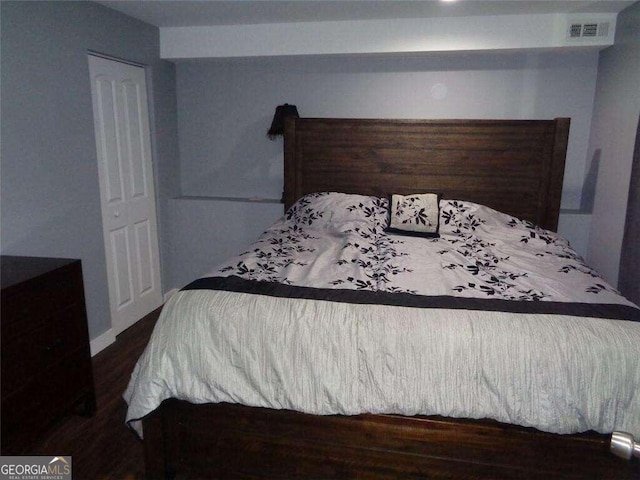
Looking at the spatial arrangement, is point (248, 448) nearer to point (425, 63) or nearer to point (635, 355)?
point (635, 355)

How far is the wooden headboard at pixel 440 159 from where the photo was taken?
10.7 feet

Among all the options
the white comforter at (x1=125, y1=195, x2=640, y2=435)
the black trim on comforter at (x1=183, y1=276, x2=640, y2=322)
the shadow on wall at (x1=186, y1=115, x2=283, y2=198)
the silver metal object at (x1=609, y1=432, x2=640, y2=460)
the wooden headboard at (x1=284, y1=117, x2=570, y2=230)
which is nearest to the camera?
the silver metal object at (x1=609, y1=432, x2=640, y2=460)

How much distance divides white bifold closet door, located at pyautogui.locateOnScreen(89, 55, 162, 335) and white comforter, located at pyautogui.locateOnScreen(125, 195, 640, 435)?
1567 mm

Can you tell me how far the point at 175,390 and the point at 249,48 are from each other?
2.66m

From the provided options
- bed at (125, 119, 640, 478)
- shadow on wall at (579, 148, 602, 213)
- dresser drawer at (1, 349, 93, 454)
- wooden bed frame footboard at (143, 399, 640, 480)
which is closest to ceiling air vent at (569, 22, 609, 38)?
shadow on wall at (579, 148, 602, 213)

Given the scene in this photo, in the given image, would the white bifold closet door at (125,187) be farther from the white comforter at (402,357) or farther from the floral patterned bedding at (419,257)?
the white comforter at (402,357)

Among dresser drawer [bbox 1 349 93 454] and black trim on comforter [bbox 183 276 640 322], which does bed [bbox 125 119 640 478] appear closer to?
black trim on comforter [bbox 183 276 640 322]

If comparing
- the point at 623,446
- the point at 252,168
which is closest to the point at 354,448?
the point at 623,446

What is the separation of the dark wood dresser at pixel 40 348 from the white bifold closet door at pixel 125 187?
36.9 inches

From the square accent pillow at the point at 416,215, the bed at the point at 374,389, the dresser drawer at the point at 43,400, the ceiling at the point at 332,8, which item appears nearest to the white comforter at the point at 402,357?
the bed at the point at 374,389

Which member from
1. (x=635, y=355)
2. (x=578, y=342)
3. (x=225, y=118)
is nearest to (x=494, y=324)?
(x=578, y=342)

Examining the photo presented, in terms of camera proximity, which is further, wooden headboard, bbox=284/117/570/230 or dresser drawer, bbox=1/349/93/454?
wooden headboard, bbox=284/117/570/230

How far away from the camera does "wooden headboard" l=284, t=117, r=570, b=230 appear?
3.27 meters

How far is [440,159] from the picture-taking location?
3.37m
